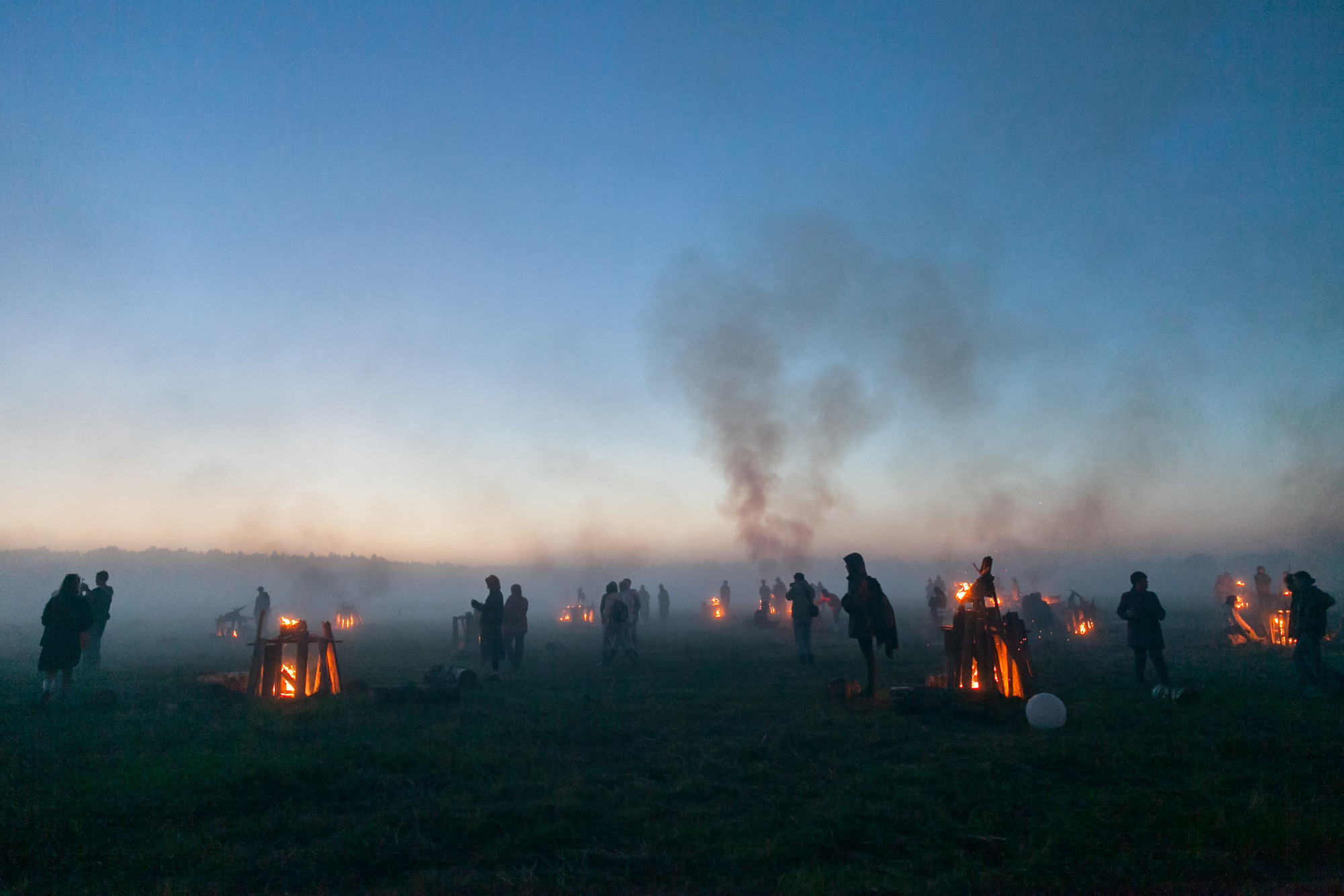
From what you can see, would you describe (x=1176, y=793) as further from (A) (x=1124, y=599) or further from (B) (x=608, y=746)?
(A) (x=1124, y=599)

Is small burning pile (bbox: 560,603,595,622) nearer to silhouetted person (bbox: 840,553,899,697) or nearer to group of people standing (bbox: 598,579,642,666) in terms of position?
group of people standing (bbox: 598,579,642,666)

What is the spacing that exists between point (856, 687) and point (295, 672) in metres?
10.2

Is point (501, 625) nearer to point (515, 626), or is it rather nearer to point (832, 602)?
point (515, 626)

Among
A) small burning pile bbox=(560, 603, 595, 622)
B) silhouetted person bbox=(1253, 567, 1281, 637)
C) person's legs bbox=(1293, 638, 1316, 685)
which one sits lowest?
small burning pile bbox=(560, 603, 595, 622)

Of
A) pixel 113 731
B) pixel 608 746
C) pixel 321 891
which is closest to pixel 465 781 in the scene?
pixel 608 746

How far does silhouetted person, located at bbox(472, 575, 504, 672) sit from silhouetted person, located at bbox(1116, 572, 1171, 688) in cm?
1312

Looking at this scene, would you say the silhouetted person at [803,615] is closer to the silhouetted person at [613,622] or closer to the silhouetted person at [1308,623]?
the silhouetted person at [613,622]

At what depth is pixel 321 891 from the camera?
4973mm

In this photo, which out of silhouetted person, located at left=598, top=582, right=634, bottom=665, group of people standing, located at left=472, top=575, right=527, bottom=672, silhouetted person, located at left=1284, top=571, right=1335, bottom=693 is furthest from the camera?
silhouetted person, located at left=598, top=582, right=634, bottom=665

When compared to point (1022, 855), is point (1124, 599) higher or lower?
higher

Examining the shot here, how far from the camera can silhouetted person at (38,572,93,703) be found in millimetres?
12977

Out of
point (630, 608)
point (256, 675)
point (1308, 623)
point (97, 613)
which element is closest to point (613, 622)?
point (630, 608)

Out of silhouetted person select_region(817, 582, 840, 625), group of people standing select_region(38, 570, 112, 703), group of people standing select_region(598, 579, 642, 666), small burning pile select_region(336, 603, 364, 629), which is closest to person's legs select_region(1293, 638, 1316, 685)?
group of people standing select_region(598, 579, 642, 666)

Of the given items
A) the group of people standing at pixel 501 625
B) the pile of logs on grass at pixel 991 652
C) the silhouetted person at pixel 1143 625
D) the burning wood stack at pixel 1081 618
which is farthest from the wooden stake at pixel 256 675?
the burning wood stack at pixel 1081 618
